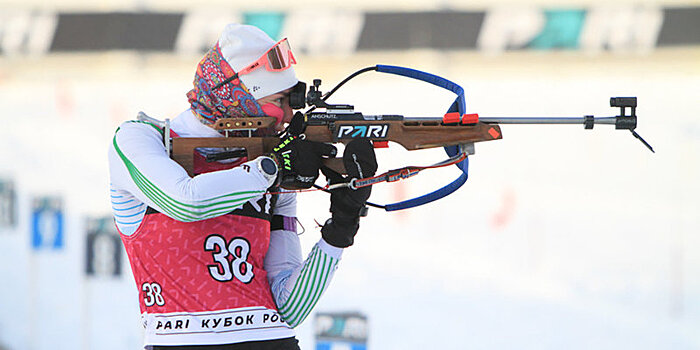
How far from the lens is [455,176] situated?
3.07 m

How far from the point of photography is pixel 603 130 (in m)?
3.12

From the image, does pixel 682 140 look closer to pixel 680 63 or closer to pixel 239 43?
pixel 680 63

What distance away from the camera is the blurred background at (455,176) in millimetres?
2920

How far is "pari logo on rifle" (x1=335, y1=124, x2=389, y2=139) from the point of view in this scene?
1532mm

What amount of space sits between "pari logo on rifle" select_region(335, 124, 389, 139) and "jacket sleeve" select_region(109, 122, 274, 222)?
0.19m

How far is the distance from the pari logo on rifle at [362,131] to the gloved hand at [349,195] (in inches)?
1.2

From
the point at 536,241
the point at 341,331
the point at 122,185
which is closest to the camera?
the point at 122,185

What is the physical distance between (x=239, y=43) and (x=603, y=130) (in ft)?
6.41

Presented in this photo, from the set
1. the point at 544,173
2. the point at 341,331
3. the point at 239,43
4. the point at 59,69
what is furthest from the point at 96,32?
the point at 239,43

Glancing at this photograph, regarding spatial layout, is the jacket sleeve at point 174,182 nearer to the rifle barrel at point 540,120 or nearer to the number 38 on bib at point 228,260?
the number 38 on bib at point 228,260

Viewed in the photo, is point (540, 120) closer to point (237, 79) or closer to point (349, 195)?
point (349, 195)

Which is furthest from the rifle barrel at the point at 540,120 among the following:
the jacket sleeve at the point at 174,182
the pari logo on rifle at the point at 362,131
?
the jacket sleeve at the point at 174,182

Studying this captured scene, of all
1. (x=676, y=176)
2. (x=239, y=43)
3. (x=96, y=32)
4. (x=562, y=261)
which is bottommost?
(x=562, y=261)

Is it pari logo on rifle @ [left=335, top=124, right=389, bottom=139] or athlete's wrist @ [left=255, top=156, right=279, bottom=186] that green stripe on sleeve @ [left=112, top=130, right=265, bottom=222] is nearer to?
athlete's wrist @ [left=255, top=156, right=279, bottom=186]
